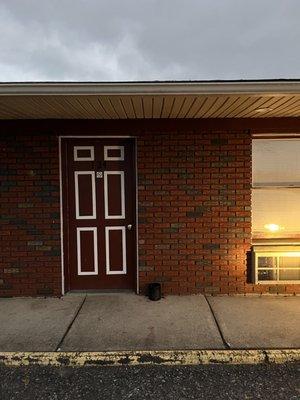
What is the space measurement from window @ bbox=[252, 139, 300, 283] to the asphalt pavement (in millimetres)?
1982

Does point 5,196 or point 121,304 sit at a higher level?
point 5,196

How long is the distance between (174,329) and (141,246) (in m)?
1.52

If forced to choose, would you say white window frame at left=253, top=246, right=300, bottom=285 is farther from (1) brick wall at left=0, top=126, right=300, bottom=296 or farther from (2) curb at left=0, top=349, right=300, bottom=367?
(2) curb at left=0, top=349, right=300, bottom=367

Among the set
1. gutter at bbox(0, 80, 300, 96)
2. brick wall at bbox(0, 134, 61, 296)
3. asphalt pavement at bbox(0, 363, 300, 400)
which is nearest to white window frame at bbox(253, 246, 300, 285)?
asphalt pavement at bbox(0, 363, 300, 400)

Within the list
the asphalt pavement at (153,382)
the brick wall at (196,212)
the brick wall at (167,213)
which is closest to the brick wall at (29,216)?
the brick wall at (167,213)

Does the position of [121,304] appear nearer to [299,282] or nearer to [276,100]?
[299,282]

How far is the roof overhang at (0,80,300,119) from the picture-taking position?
12.3 ft

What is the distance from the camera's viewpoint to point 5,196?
5461 mm

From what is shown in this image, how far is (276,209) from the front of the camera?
223 inches

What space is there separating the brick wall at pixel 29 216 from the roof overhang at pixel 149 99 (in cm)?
57

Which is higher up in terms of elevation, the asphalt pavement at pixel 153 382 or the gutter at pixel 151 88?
the gutter at pixel 151 88

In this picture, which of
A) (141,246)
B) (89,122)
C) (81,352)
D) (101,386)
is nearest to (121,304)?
(141,246)

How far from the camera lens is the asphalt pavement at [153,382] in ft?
10.7

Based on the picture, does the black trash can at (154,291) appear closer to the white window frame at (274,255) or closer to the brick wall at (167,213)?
the brick wall at (167,213)
